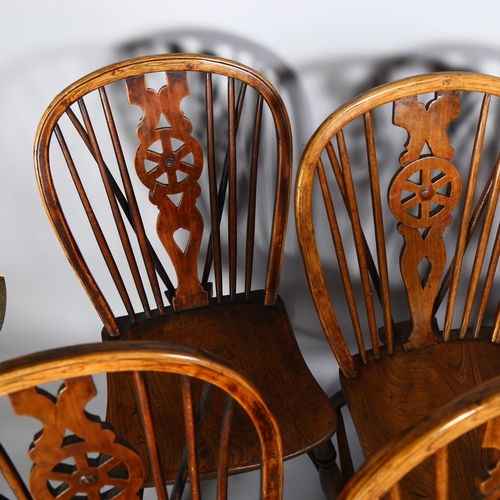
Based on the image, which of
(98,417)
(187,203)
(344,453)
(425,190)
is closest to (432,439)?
(98,417)

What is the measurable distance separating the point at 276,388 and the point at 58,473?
47cm

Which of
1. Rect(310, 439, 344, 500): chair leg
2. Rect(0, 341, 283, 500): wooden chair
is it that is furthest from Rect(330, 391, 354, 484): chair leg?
Rect(0, 341, 283, 500): wooden chair

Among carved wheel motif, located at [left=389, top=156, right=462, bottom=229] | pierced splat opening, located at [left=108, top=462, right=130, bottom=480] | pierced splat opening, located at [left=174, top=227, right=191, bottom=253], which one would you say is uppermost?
carved wheel motif, located at [left=389, top=156, right=462, bottom=229]

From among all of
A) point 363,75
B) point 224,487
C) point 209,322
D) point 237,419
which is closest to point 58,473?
point 224,487

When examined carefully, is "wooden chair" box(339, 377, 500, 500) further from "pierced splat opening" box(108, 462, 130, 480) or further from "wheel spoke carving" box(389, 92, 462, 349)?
"wheel spoke carving" box(389, 92, 462, 349)

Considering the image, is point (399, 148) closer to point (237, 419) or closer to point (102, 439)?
point (237, 419)

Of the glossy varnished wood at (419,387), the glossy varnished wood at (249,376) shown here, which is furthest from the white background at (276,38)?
the glossy varnished wood at (419,387)

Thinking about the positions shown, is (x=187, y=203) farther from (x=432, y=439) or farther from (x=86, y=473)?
(x=432, y=439)

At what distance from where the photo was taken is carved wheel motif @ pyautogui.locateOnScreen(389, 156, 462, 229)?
95cm

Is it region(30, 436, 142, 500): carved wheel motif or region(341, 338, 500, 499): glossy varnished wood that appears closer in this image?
region(30, 436, 142, 500): carved wheel motif

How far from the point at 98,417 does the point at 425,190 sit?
0.62 metres

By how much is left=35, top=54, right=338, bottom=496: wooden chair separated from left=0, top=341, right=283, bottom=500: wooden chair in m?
0.27

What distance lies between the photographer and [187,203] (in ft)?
3.53

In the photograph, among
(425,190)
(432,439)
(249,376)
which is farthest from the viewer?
(425,190)
